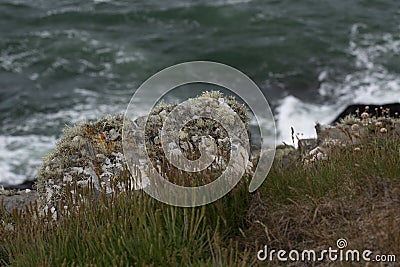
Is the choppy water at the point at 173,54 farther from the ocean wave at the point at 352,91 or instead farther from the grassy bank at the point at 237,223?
the grassy bank at the point at 237,223

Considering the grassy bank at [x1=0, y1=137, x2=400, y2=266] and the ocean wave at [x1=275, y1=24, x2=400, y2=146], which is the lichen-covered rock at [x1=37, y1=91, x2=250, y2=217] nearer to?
the grassy bank at [x1=0, y1=137, x2=400, y2=266]

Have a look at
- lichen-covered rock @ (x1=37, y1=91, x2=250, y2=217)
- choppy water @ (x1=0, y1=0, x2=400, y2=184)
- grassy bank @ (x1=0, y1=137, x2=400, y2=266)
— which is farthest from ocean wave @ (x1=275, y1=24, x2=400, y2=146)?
grassy bank @ (x1=0, y1=137, x2=400, y2=266)

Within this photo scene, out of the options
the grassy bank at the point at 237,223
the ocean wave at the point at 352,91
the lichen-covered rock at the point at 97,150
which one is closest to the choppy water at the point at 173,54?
the ocean wave at the point at 352,91

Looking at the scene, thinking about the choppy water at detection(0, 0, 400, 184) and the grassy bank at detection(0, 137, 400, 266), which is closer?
the grassy bank at detection(0, 137, 400, 266)

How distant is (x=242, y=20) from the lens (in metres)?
20.0

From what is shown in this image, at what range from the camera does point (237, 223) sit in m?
5.14

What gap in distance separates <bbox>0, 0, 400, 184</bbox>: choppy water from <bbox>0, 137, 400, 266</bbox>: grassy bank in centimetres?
889

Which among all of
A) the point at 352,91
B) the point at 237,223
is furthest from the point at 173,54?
the point at 237,223

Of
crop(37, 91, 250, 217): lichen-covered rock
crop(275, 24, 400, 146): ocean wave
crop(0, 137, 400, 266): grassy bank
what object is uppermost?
crop(275, 24, 400, 146): ocean wave

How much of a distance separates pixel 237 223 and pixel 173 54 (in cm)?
1356

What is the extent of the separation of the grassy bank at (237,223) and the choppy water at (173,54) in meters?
8.89

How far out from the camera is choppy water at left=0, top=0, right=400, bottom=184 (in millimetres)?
15656

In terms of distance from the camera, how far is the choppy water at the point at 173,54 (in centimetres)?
1566

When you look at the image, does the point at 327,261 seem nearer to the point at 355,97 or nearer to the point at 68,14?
the point at 355,97
